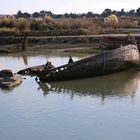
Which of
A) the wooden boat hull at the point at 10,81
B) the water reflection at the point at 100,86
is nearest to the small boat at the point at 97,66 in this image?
the water reflection at the point at 100,86

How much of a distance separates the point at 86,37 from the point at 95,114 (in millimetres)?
34864

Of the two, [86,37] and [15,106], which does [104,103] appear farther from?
[86,37]

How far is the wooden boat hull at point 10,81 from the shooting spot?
98.7 feet

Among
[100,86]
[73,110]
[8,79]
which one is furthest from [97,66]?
[73,110]

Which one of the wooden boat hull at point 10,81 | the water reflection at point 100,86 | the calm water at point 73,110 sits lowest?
the water reflection at point 100,86

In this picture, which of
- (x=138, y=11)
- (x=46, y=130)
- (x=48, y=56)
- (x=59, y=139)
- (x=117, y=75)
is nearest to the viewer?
(x=59, y=139)

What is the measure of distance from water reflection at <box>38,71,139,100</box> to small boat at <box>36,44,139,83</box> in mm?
522

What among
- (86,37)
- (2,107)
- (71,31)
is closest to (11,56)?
(86,37)

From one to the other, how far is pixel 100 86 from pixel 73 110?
25.1 ft

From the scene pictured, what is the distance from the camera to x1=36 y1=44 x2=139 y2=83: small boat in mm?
32719

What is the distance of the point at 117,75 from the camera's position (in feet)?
119

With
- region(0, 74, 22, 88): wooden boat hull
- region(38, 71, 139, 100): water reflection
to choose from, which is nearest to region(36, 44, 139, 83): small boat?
region(38, 71, 139, 100): water reflection

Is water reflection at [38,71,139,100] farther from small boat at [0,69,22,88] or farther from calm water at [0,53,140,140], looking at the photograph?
small boat at [0,69,22,88]

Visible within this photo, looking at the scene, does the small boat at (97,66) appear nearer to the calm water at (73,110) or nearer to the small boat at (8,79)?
the calm water at (73,110)
